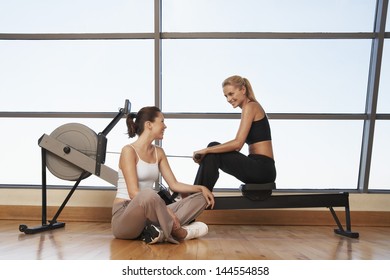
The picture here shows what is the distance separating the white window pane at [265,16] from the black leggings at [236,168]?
1503 millimetres

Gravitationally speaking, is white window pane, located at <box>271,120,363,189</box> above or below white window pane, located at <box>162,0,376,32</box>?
below

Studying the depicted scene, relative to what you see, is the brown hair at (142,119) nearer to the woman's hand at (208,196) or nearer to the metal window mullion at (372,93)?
the woman's hand at (208,196)

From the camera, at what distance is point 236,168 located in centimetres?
302

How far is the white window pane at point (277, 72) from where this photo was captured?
4051mm

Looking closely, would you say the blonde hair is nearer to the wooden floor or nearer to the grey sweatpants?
the grey sweatpants

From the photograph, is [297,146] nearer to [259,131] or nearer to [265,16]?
[259,131]

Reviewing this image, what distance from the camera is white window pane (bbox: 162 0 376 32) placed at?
4004mm

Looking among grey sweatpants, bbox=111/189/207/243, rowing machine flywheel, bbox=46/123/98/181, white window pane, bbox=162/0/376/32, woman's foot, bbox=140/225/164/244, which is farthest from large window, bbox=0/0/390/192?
woman's foot, bbox=140/225/164/244

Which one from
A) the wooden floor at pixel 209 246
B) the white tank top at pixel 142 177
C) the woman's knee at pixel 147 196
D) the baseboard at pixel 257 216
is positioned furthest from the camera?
the baseboard at pixel 257 216

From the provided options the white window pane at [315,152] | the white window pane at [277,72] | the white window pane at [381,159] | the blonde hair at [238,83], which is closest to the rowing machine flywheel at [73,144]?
the white window pane at [277,72]

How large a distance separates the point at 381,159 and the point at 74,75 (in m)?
3.07

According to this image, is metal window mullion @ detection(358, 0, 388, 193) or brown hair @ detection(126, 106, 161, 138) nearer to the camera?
brown hair @ detection(126, 106, 161, 138)

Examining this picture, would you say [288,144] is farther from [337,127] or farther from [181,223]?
[181,223]

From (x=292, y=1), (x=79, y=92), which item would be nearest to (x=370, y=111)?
(x=292, y=1)
